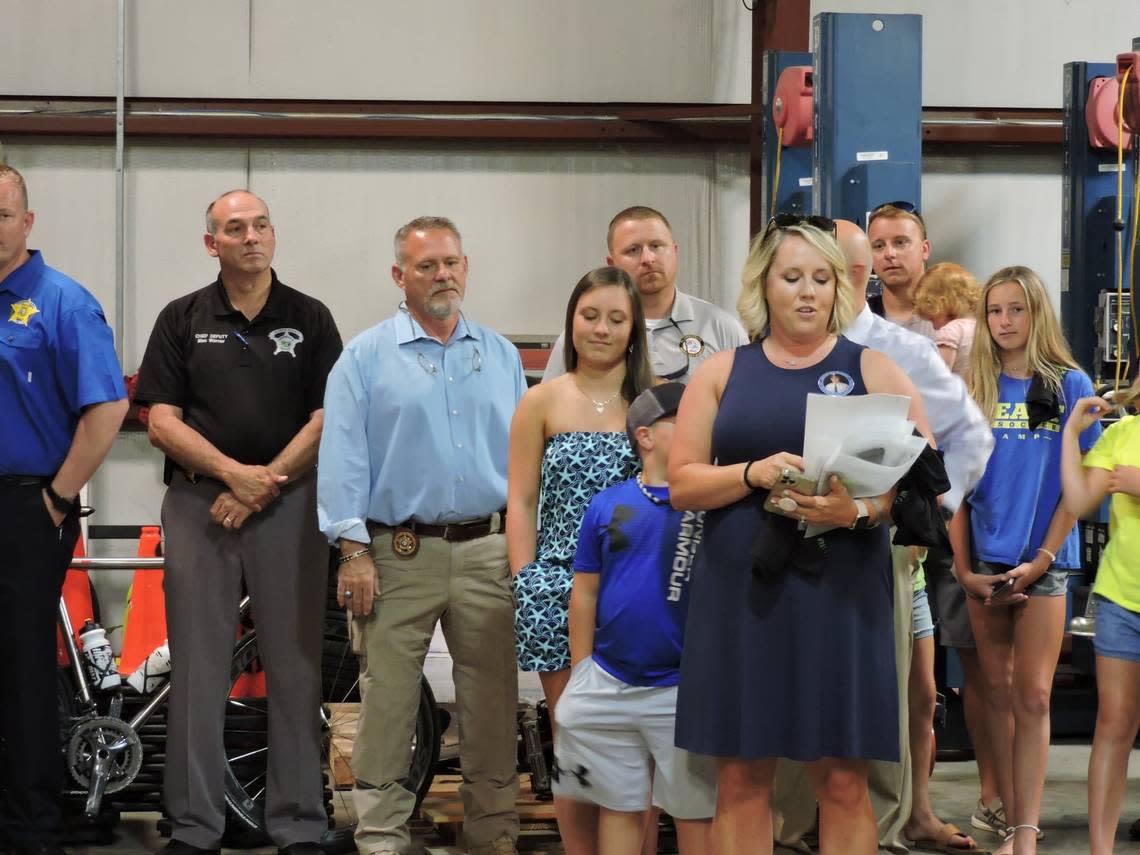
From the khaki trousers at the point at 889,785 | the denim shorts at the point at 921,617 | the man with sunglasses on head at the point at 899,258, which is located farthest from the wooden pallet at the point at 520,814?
the man with sunglasses on head at the point at 899,258

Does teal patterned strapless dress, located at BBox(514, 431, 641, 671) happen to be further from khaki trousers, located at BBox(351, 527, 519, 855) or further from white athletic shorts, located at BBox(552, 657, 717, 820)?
khaki trousers, located at BBox(351, 527, 519, 855)

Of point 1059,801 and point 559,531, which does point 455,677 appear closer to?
point 559,531

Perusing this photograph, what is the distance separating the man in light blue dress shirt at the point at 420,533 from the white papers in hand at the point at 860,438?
1.52 m

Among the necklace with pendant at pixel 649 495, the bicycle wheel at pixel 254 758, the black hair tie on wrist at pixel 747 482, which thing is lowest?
the bicycle wheel at pixel 254 758

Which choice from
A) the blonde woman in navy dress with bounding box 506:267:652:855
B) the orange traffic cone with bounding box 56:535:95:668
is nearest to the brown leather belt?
the blonde woman in navy dress with bounding box 506:267:652:855

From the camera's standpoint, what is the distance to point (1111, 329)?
18.8 ft

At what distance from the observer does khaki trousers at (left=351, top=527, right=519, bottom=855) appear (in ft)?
13.5

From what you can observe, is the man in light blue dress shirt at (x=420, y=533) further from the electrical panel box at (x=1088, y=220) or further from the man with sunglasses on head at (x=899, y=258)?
the electrical panel box at (x=1088, y=220)

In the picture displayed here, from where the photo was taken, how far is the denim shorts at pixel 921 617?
4219 millimetres

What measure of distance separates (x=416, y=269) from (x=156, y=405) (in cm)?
85

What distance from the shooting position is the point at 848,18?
5.42 m

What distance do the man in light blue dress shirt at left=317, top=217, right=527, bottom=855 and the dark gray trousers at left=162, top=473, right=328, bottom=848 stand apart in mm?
231

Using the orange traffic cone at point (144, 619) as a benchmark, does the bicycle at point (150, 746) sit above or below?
below

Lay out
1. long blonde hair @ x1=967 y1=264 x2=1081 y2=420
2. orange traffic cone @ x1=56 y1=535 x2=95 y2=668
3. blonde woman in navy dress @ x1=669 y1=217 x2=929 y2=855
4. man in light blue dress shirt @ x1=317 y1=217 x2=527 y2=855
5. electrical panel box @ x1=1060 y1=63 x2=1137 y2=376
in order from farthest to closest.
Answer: electrical panel box @ x1=1060 y1=63 x2=1137 y2=376, orange traffic cone @ x1=56 y1=535 x2=95 y2=668, long blonde hair @ x1=967 y1=264 x2=1081 y2=420, man in light blue dress shirt @ x1=317 y1=217 x2=527 y2=855, blonde woman in navy dress @ x1=669 y1=217 x2=929 y2=855
